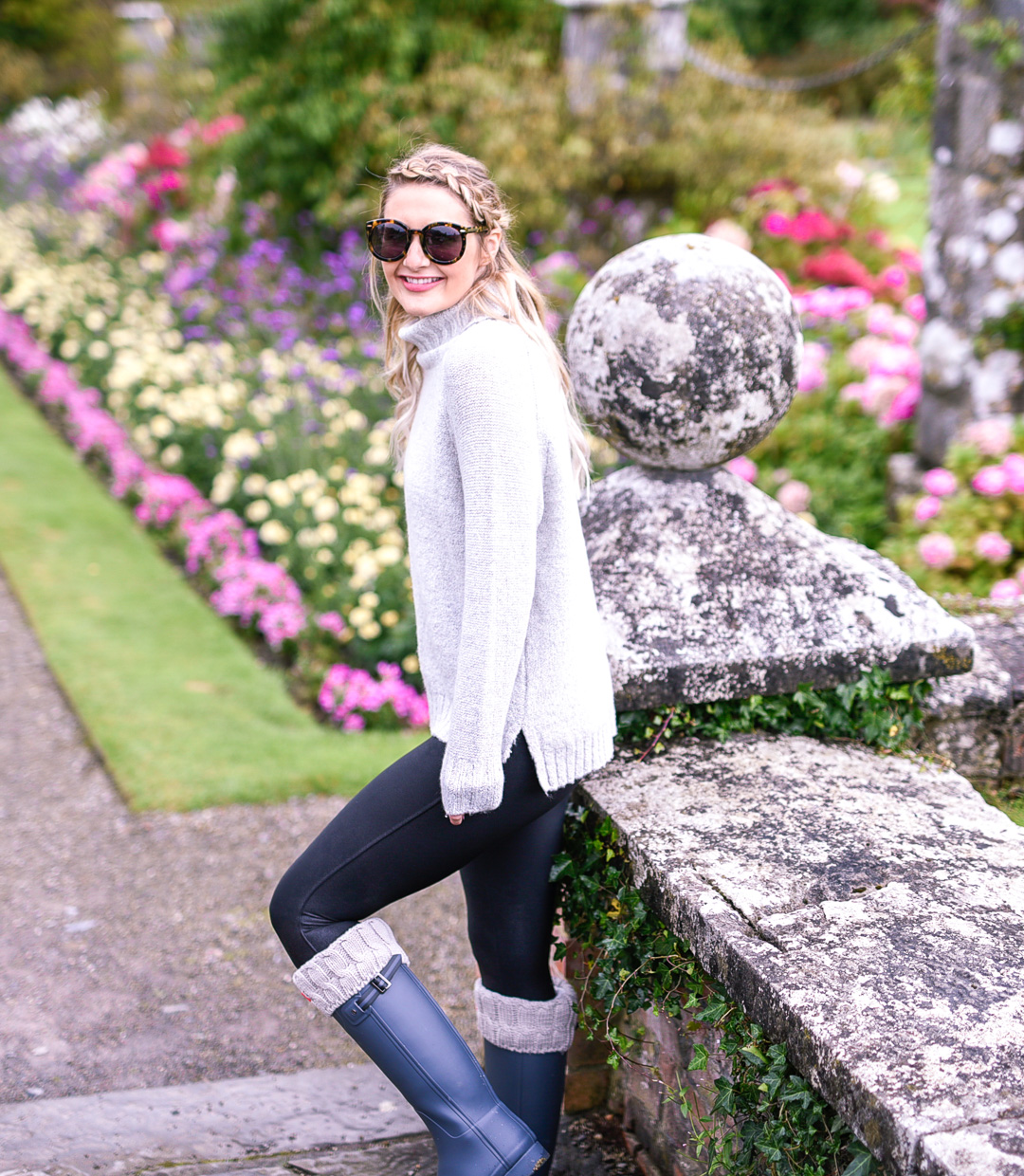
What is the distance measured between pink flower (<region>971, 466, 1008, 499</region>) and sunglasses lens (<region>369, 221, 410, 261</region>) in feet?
10.5

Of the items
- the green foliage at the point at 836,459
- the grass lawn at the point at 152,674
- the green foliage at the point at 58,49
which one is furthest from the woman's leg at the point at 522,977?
the green foliage at the point at 58,49

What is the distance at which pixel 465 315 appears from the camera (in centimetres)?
169

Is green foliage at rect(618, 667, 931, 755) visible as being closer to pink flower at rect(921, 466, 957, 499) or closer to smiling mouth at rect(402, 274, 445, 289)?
smiling mouth at rect(402, 274, 445, 289)

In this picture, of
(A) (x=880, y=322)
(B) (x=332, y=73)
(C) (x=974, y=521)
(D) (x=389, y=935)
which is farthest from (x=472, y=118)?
(D) (x=389, y=935)

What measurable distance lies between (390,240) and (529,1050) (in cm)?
140

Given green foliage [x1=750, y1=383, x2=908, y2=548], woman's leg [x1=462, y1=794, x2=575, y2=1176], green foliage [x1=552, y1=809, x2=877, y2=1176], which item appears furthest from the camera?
green foliage [x1=750, y1=383, x2=908, y2=548]

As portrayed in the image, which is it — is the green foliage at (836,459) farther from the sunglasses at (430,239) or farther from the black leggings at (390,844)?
the black leggings at (390,844)

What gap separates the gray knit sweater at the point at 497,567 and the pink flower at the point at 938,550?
9.18 feet

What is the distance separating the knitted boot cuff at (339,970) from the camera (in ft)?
5.42

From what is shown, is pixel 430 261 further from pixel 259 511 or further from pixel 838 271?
pixel 838 271

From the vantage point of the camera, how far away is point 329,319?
7.35 m

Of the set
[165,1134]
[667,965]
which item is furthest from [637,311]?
[165,1134]

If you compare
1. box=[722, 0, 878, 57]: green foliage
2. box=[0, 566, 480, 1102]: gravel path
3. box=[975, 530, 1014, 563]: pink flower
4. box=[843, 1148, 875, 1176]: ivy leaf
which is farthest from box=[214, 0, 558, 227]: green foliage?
box=[722, 0, 878, 57]: green foliage

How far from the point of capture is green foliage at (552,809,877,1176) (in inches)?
54.8
